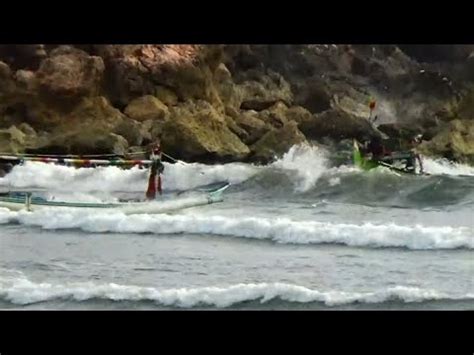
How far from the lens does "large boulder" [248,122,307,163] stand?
9.84 feet

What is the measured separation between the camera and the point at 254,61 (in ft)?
9.84

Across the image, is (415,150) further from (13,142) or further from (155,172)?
(13,142)

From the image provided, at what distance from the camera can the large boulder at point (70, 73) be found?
2.97 meters

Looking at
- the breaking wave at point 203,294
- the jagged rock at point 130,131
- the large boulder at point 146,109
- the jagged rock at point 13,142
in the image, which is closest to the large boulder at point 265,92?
the large boulder at point 146,109

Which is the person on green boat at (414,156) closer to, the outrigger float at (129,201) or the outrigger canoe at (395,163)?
the outrigger canoe at (395,163)

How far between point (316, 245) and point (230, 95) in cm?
73

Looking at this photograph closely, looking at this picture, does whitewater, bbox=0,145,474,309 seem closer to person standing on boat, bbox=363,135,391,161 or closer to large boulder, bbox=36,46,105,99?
person standing on boat, bbox=363,135,391,161

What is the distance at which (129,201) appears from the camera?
2.96m

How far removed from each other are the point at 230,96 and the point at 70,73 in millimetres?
682

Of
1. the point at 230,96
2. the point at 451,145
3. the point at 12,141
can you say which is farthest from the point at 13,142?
the point at 451,145
